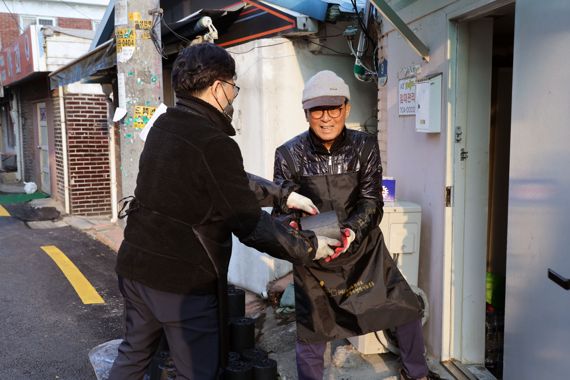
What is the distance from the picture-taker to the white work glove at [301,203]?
9.67 ft

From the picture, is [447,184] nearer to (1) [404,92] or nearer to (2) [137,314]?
(1) [404,92]

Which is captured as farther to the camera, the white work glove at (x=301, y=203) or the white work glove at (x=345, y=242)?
the white work glove at (x=301, y=203)

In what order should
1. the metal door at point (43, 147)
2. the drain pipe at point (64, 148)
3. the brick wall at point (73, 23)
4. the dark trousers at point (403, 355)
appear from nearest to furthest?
1. the dark trousers at point (403, 355)
2. the drain pipe at point (64, 148)
3. the metal door at point (43, 147)
4. the brick wall at point (73, 23)

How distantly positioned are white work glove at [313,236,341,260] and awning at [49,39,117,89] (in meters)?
5.26

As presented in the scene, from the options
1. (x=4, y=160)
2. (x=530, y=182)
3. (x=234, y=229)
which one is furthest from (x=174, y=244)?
(x=4, y=160)

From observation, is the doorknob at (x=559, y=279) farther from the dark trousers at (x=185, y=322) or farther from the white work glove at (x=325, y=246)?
the dark trousers at (x=185, y=322)

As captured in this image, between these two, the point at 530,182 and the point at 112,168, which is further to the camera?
the point at 112,168

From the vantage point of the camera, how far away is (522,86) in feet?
8.93

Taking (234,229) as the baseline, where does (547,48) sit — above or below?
above

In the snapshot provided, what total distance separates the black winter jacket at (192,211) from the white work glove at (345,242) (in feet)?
0.87

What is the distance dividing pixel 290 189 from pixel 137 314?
1.06 metres

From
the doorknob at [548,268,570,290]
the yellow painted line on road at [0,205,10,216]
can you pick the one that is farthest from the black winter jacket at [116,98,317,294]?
the yellow painted line on road at [0,205,10,216]

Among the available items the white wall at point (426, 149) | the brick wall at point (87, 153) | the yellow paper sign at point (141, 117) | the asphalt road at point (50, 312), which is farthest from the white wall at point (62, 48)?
the white wall at point (426, 149)

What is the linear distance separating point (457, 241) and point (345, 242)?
1.07 m
